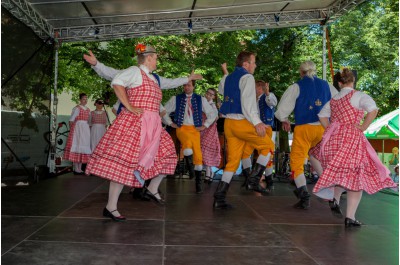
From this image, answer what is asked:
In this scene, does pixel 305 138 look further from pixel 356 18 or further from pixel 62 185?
pixel 356 18

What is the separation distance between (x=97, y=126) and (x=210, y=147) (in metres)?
3.45

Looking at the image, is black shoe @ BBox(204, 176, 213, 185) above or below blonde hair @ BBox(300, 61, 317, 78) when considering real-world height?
below

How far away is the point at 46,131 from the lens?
8898 millimetres

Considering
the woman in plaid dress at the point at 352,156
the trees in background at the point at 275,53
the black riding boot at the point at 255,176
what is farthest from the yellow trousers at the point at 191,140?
the trees in background at the point at 275,53

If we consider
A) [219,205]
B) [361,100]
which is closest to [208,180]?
[219,205]

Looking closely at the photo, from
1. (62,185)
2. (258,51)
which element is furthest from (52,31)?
(258,51)

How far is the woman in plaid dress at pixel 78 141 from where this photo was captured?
1017 centimetres

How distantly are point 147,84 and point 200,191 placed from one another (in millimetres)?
2821

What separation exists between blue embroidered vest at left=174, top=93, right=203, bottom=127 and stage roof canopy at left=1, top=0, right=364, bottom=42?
2.25 m

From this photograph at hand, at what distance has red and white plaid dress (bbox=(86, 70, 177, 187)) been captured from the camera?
389 centimetres

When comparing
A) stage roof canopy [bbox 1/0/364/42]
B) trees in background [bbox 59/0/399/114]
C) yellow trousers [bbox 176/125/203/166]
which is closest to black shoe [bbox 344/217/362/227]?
yellow trousers [bbox 176/125/203/166]

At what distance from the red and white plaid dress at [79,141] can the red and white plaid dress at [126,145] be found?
6342mm

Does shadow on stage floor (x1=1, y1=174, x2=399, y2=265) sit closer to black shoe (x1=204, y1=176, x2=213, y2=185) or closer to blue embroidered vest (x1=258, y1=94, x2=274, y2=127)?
blue embroidered vest (x1=258, y1=94, x2=274, y2=127)

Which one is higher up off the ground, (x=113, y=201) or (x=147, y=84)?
(x=147, y=84)
